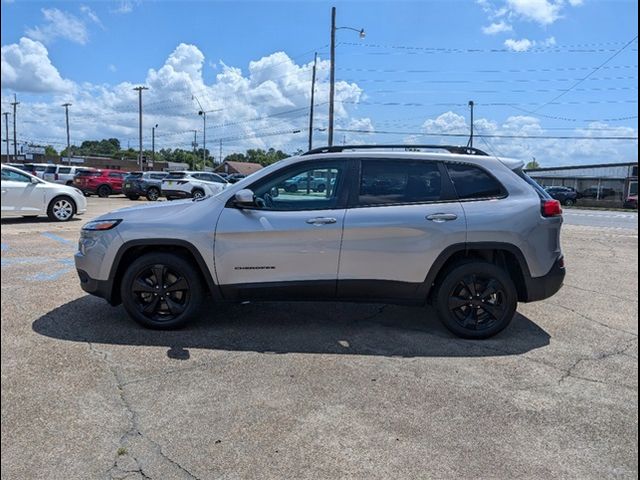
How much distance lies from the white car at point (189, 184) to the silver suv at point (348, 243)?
18992 mm

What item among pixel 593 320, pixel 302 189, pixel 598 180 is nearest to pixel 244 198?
pixel 302 189

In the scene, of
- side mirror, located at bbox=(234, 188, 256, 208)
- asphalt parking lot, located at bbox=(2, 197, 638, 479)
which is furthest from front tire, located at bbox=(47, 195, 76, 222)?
side mirror, located at bbox=(234, 188, 256, 208)

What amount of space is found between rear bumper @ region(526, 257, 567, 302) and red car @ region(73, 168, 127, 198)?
27189mm

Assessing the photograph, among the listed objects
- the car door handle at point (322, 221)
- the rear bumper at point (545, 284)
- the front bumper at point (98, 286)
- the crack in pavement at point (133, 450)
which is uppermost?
the car door handle at point (322, 221)

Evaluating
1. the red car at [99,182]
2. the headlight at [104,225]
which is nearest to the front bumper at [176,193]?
the red car at [99,182]

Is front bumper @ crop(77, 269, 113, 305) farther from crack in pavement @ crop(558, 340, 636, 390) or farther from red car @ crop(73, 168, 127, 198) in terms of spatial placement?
red car @ crop(73, 168, 127, 198)

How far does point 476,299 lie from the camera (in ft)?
15.6

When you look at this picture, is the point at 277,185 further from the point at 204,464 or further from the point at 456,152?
the point at 204,464

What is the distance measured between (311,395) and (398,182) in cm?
224

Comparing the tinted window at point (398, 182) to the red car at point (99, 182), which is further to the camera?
the red car at point (99, 182)

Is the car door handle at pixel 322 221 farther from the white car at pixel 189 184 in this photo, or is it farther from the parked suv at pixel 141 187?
the parked suv at pixel 141 187

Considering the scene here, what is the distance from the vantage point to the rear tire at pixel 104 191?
27.9 m

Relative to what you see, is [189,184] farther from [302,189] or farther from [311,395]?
[311,395]

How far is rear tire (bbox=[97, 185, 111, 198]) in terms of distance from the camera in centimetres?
2792
